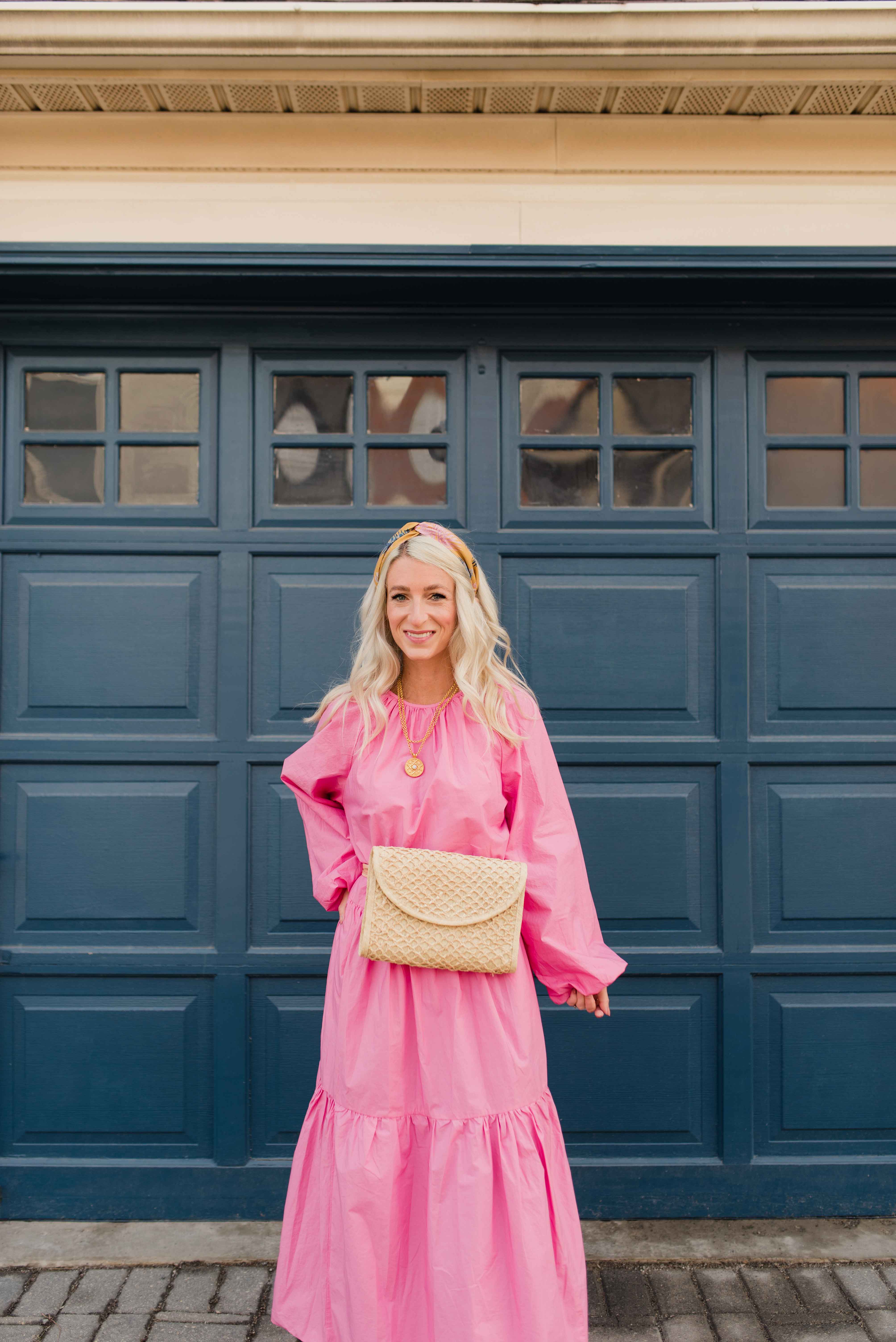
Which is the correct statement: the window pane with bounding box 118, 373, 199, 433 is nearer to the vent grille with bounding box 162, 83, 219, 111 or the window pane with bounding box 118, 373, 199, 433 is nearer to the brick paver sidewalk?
the vent grille with bounding box 162, 83, 219, 111

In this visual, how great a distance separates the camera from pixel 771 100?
2.62 metres

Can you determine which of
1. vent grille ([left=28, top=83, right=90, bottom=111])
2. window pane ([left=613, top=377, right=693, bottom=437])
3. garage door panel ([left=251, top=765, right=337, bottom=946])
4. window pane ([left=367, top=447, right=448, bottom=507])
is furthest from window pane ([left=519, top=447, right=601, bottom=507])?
vent grille ([left=28, top=83, right=90, bottom=111])

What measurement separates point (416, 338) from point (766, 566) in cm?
142

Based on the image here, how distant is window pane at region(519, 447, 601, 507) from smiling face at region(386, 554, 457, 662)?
3.49 feet

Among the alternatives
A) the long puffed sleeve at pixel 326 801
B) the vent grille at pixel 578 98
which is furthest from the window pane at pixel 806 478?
the long puffed sleeve at pixel 326 801

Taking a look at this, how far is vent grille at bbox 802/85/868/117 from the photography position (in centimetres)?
257

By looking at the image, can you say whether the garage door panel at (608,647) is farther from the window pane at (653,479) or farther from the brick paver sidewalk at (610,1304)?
the brick paver sidewalk at (610,1304)

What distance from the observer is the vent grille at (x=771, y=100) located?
8.44 feet

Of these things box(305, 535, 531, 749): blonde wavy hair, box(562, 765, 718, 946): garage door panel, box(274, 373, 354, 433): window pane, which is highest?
box(274, 373, 354, 433): window pane

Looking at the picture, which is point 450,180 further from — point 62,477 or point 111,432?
point 62,477

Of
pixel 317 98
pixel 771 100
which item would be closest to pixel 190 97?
pixel 317 98

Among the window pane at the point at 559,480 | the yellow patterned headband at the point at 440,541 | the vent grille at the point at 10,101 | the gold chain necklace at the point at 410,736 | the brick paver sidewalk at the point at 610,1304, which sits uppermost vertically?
the vent grille at the point at 10,101

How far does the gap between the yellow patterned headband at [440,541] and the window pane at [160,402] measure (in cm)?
127

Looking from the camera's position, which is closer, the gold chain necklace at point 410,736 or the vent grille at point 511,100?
the gold chain necklace at point 410,736
